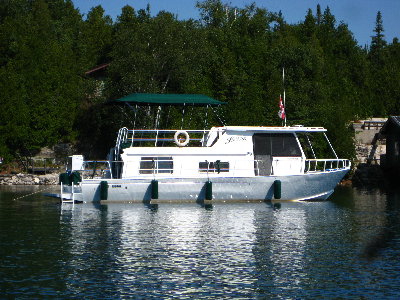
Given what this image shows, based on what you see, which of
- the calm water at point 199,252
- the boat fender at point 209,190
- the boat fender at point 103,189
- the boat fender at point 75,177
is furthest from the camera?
the boat fender at point 209,190

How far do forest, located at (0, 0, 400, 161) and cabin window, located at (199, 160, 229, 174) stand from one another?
22677 mm

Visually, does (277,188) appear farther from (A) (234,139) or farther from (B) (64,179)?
(B) (64,179)

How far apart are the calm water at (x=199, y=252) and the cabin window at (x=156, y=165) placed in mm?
2221

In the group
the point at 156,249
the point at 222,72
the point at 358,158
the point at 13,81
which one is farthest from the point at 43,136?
the point at 156,249

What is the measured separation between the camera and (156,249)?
83.0 feet

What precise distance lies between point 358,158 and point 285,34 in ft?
104

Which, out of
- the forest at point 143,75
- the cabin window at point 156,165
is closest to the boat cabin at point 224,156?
the cabin window at point 156,165

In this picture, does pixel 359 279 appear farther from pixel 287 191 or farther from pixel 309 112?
pixel 309 112

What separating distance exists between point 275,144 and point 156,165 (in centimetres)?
675

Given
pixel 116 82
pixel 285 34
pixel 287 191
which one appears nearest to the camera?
pixel 287 191

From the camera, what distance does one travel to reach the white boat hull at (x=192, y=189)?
128ft

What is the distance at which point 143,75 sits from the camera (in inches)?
2425

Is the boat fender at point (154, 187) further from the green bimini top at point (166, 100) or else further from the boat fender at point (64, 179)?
the green bimini top at point (166, 100)

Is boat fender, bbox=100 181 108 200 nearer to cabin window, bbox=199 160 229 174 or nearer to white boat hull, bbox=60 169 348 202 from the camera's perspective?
white boat hull, bbox=60 169 348 202
